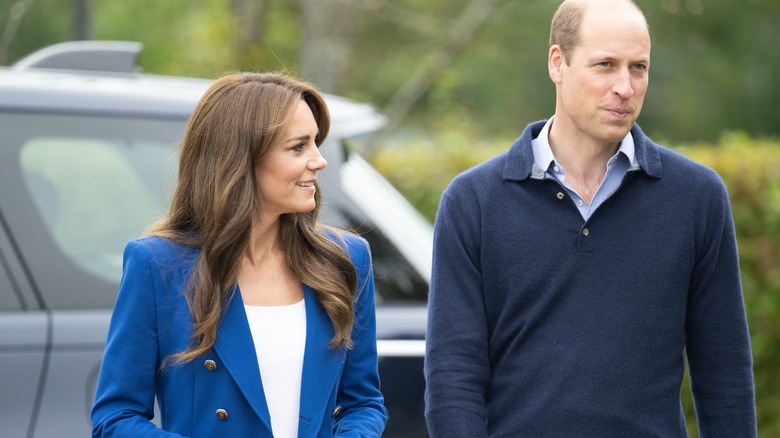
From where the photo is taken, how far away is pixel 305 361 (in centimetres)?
275

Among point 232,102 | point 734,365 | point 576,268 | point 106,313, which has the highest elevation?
point 232,102

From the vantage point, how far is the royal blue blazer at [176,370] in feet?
8.70

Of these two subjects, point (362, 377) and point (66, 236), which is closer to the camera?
point (362, 377)

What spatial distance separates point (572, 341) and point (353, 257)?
0.56 m

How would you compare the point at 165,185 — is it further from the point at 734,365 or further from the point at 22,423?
the point at 734,365

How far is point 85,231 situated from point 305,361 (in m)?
1.20

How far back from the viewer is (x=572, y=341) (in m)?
2.86

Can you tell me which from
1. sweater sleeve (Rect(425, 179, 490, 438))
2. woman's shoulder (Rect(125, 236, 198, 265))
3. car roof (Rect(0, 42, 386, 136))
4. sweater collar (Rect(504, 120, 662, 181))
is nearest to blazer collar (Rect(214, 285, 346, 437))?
woman's shoulder (Rect(125, 236, 198, 265))

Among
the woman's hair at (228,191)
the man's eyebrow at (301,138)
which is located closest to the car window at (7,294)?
the woman's hair at (228,191)

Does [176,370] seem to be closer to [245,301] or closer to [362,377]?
[245,301]

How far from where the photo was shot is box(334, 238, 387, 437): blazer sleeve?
2.88 m

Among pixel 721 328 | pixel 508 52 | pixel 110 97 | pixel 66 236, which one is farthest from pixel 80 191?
pixel 508 52

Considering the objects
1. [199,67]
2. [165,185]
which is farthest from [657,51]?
[165,185]

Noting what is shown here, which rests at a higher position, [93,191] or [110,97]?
[110,97]
